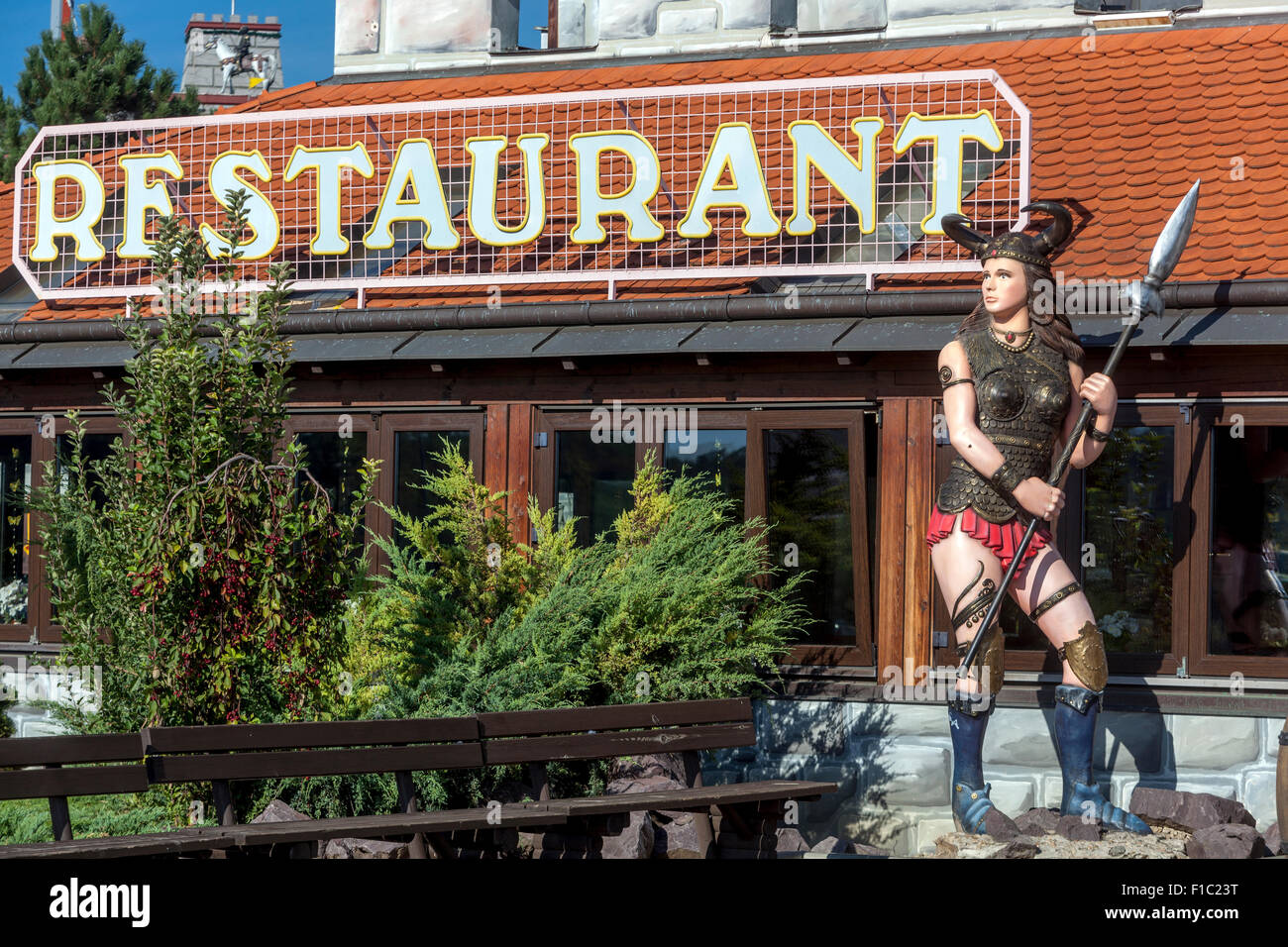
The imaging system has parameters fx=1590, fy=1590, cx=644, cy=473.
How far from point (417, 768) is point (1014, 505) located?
3207 millimetres

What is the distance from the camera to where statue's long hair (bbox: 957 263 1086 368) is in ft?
26.4

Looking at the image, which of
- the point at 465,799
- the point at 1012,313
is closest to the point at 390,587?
the point at 465,799

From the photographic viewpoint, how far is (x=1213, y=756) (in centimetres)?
897

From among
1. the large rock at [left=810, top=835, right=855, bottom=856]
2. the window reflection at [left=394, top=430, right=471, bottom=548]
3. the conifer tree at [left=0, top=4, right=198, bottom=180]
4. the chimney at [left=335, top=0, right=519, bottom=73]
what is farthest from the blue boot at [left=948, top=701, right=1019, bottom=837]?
the conifer tree at [left=0, top=4, right=198, bottom=180]

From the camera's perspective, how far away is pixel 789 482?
392 inches

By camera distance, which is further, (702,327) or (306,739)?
(702,327)

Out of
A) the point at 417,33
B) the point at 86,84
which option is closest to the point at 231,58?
the point at 86,84

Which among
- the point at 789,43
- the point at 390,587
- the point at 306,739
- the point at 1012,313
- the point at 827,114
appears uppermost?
the point at 789,43

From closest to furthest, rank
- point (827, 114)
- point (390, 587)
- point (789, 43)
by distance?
point (390, 587) < point (827, 114) < point (789, 43)

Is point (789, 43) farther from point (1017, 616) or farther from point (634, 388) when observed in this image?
point (1017, 616)

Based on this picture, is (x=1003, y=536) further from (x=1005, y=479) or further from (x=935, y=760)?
(x=935, y=760)

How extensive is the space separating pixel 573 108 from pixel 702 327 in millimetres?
2822
